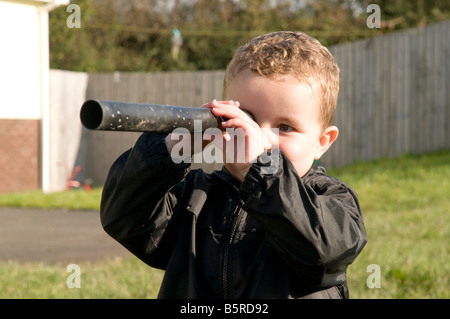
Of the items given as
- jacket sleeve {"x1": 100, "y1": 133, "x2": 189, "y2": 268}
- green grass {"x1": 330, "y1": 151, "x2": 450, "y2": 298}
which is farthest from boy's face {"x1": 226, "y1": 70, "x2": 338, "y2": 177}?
green grass {"x1": 330, "y1": 151, "x2": 450, "y2": 298}

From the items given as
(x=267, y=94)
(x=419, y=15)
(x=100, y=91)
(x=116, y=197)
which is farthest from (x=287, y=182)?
(x=419, y=15)

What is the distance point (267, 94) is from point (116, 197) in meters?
0.50

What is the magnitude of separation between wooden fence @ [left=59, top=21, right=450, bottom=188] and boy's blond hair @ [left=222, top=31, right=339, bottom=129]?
7.73 m

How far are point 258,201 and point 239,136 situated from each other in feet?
0.55

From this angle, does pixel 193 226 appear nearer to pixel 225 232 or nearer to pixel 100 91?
pixel 225 232

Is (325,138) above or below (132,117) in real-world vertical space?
below

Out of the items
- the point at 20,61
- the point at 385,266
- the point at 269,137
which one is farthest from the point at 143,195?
the point at 20,61

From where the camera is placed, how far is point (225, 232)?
5.93ft

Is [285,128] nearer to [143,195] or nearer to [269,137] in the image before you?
[269,137]

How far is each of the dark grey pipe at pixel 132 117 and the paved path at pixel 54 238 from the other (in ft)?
12.1

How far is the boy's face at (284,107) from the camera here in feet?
5.51

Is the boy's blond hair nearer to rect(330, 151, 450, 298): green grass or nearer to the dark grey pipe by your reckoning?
the dark grey pipe

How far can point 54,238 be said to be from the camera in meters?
5.96

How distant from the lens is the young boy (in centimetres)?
158
